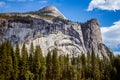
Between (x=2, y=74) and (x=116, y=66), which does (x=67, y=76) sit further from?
(x=2, y=74)

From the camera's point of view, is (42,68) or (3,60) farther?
(42,68)

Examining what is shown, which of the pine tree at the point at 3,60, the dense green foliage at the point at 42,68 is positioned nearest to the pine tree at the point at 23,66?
the dense green foliage at the point at 42,68

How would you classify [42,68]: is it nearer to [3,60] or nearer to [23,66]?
[23,66]

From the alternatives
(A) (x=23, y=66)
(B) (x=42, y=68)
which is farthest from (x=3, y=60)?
(B) (x=42, y=68)

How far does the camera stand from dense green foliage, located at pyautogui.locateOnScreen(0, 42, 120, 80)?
357 feet

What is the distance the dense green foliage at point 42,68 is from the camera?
357 ft

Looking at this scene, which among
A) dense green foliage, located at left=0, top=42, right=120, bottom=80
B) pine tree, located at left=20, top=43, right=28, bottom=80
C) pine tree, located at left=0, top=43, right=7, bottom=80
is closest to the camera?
pine tree, located at left=0, top=43, right=7, bottom=80

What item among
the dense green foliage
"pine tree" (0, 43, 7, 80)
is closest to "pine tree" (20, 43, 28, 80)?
the dense green foliage

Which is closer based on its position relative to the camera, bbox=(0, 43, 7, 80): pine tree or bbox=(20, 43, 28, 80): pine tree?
bbox=(0, 43, 7, 80): pine tree

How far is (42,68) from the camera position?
121 m

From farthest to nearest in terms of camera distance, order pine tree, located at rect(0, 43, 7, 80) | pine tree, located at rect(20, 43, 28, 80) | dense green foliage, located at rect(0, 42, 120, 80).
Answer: pine tree, located at rect(20, 43, 28, 80) < dense green foliage, located at rect(0, 42, 120, 80) < pine tree, located at rect(0, 43, 7, 80)

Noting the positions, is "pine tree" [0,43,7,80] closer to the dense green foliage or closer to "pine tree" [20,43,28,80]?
the dense green foliage

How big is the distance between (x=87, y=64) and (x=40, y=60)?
4197cm

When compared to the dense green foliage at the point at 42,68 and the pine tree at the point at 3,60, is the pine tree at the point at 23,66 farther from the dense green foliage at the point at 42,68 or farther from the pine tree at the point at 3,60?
the pine tree at the point at 3,60
